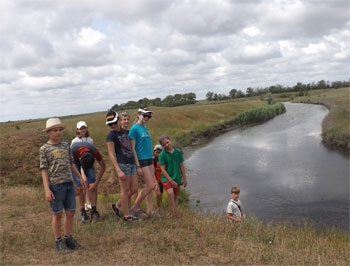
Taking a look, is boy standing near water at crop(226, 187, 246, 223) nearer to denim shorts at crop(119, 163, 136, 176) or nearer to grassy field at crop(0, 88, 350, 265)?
grassy field at crop(0, 88, 350, 265)

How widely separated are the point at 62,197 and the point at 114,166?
1.34 meters

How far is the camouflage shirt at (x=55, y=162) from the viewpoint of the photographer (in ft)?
19.1

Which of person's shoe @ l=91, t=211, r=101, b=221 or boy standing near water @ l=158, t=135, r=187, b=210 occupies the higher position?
boy standing near water @ l=158, t=135, r=187, b=210

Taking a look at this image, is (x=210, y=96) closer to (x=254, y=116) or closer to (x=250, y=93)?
(x=250, y=93)

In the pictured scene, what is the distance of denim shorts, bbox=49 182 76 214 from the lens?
590cm

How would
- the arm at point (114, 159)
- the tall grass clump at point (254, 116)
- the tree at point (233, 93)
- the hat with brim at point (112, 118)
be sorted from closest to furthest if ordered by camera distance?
the arm at point (114, 159) → the hat with brim at point (112, 118) → the tall grass clump at point (254, 116) → the tree at point (233, 93)

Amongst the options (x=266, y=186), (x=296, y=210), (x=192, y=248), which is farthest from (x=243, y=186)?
(x=192, y=248)

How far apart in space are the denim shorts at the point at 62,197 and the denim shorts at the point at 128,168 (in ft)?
4.35

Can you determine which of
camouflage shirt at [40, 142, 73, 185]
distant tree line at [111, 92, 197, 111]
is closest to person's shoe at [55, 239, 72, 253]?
camouflage shirt at [40, 142, 73, 185]

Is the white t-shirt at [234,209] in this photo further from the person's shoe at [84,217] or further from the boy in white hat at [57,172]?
the boy in white hat at [57,172]

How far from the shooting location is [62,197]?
596cm

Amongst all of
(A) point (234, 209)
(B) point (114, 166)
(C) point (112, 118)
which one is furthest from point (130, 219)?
(A) point (234, 209)

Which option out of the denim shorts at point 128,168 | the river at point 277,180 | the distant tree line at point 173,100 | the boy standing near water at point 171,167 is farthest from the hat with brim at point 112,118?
the distant tree line at point 173,100

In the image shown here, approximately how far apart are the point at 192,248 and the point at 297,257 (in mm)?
1707
